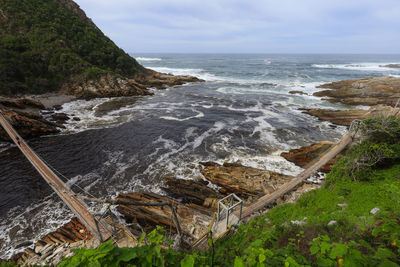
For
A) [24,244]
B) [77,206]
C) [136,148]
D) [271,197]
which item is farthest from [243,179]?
[24,244]

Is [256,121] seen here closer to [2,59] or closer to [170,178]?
[170,178]

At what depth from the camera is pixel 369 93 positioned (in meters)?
31.2

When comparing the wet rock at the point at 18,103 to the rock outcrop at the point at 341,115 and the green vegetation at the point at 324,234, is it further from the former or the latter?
the rock outcrop at the point at 341,115

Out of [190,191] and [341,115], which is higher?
[341,115]

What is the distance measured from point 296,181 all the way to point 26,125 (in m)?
23.4

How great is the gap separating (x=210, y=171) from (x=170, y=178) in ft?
8.79

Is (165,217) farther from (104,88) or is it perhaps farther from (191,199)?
(104,88)

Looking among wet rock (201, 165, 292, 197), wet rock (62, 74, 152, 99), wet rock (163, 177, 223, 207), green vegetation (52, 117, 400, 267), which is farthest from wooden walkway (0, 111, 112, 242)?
wet rock (62, 74, 152, 99)

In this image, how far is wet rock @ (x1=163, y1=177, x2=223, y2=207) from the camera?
9697 mm

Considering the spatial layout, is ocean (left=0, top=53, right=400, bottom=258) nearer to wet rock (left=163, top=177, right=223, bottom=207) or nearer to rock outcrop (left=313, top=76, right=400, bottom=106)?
wet rock (left=163, top=177, right=223, bottom=207)

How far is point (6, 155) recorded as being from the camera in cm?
1434

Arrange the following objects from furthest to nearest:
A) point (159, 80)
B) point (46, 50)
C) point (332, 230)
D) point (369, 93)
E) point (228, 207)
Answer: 1. point (159, 80)
2. point (46, 50)
3. point (369, 93)
4. point (228, 207)
5. point (332, 230)

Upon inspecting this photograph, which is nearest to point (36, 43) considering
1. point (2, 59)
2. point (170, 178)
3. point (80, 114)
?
point (2, 59)

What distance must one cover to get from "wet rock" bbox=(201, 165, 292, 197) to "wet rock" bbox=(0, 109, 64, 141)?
17.4 meters
